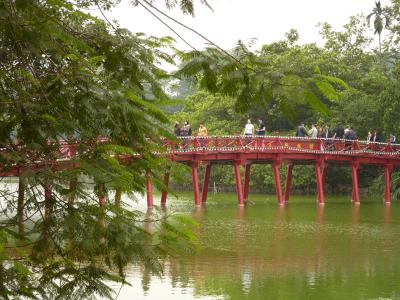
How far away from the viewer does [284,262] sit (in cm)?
1686

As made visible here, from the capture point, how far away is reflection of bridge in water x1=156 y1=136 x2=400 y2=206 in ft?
105

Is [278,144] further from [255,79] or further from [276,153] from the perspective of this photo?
[255,79]

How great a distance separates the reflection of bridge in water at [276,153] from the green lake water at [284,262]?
3424 mm

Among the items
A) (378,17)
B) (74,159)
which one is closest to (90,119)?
(74,159)

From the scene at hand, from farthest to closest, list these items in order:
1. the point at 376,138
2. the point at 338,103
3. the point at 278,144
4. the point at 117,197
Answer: the point at 338,103 < the point at 376,138 < the point at 278,144 < the point at 117,197

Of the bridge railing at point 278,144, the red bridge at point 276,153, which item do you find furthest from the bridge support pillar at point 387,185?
the bridge railing at point 278,144

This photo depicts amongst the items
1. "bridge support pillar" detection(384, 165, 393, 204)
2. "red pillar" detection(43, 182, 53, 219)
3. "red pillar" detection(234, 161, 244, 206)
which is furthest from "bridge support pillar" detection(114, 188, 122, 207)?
"bridge support pillar" detection(384, 165, 393, 204)

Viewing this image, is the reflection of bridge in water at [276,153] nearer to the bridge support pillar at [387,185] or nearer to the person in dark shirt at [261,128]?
the bridge support pillar at [387,185]

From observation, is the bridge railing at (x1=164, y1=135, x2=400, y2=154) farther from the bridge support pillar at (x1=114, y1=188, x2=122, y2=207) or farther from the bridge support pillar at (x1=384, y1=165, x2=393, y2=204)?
the bridge support pillar at (x1=114, y1=188, x2=122, y2=207)

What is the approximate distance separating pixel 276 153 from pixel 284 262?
17.0m

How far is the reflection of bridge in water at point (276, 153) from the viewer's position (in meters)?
31.9

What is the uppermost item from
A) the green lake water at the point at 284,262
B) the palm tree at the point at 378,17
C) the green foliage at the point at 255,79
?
the palm tree at the point at 378,17

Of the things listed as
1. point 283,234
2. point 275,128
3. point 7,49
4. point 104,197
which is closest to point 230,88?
point 104,197

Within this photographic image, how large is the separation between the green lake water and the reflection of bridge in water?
3.42 m
